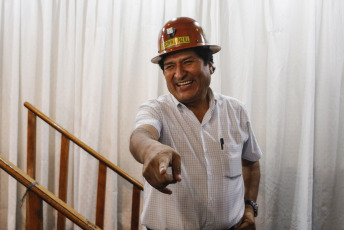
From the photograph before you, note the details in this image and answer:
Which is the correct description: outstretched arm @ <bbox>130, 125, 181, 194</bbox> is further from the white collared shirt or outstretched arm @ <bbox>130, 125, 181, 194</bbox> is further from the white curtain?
the white curtain

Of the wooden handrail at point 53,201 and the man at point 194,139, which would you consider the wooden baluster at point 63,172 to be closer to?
the wooden handrail at point 53,201

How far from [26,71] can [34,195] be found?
1.57 metres

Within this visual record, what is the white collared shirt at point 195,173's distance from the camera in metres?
1.13

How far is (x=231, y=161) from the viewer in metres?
1.21

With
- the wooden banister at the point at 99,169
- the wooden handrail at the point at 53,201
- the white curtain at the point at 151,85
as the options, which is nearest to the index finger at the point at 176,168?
the wooden handrail at the point at 53,201

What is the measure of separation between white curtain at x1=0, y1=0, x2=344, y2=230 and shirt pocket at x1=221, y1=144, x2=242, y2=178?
2.92 feet

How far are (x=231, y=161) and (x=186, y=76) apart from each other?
44cm

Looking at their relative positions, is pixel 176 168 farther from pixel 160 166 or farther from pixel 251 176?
pixel 251 176

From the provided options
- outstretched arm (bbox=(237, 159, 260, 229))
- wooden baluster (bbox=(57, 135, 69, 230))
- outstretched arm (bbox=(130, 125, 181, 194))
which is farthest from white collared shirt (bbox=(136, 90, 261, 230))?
wooden baluster (bbox=(57, 135, 69, 230))

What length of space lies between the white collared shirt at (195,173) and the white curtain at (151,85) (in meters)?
0.91

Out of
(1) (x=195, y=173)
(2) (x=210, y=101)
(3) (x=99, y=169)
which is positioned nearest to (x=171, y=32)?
(2) (x=210, y=101)

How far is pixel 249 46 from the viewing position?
2.05m

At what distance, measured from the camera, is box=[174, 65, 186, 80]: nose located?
1184mm

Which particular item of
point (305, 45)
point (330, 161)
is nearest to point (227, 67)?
point (305, 45)
